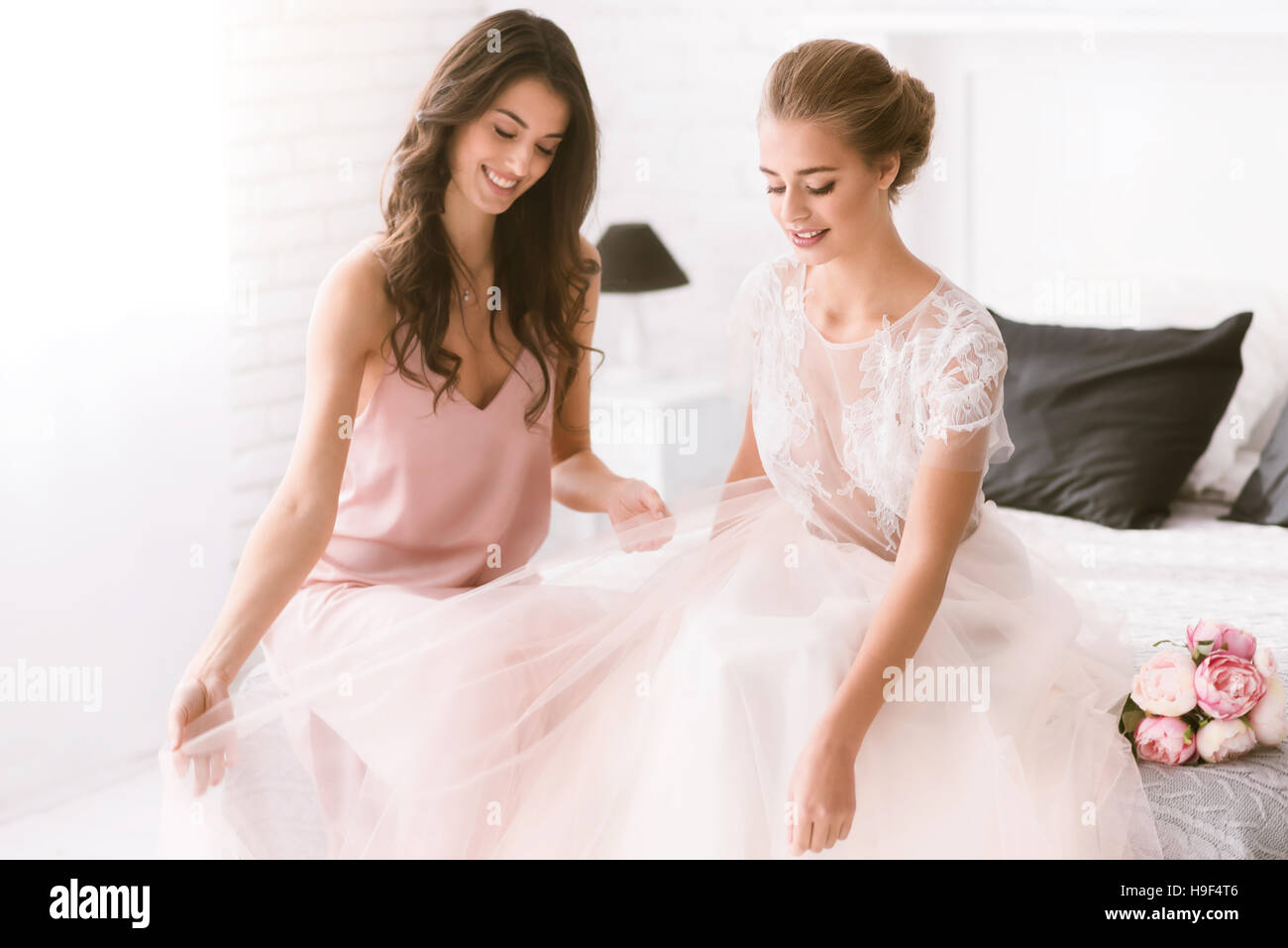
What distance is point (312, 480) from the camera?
1715mm

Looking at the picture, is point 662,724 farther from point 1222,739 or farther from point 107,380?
Answer: point 107,380

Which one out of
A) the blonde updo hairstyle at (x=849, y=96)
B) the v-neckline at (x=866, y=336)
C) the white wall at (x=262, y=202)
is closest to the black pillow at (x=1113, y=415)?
the white wall at (x=262, y=202)

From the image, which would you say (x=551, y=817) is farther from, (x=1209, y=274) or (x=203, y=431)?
(x=1209, y=274)

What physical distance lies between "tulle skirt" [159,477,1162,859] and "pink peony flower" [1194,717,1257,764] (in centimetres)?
11

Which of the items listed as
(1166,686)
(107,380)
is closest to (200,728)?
(1166,686)

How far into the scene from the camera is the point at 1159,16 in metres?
2.93

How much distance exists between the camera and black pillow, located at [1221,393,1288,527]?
106 inches

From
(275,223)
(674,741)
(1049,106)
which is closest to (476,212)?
(674,741)

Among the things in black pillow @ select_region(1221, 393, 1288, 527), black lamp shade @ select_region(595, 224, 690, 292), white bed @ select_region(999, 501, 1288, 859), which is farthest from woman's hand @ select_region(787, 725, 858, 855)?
black lamp shade @ select_region(595, 224, 690, 292)

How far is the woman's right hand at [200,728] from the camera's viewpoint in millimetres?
1476

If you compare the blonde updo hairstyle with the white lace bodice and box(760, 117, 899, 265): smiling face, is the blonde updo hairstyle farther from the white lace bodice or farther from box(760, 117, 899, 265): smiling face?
the white lace bodice
